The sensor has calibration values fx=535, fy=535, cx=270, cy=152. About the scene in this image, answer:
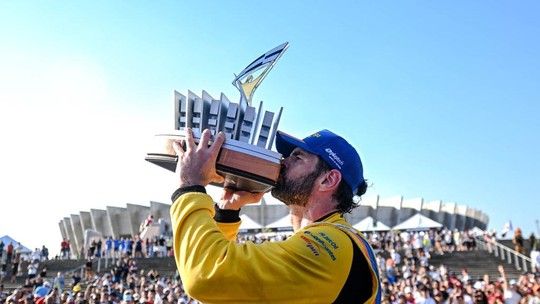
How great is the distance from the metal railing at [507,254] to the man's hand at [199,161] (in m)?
27.1

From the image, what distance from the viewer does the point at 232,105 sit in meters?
3.08

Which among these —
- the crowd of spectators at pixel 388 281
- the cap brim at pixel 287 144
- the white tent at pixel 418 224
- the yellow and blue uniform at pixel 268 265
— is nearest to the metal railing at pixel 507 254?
the crowd of spectators at pixel 388 281

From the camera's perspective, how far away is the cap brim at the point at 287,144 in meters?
2.84

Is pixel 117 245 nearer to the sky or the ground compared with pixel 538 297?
nearer to the sky

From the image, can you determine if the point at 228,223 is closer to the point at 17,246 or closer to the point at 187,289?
the point at 187,289

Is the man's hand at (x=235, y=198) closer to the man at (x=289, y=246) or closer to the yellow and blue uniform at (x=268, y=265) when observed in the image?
the man at (x=289, y=246)

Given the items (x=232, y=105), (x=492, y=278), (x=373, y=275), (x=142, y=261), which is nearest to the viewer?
(x=373, y=275)

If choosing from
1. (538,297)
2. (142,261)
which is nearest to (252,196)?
(538,297)

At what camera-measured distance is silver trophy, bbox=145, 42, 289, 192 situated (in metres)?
2.76

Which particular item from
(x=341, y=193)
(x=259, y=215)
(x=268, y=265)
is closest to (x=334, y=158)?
(x=341, y=193)

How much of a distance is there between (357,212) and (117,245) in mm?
32166

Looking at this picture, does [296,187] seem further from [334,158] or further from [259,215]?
[259,215]

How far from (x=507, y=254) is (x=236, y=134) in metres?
30.8

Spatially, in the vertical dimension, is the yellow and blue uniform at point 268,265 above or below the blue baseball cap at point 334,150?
below
